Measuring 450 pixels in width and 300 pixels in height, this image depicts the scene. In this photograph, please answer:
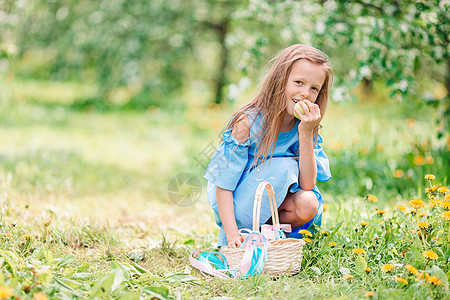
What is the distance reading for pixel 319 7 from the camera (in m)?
3.34

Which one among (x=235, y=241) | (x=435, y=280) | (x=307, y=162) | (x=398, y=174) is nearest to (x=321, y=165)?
(x=307, y=162)

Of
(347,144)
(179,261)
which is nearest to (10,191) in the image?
(179,261)

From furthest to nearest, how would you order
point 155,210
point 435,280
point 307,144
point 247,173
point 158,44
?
point 158,44 → point 155,210 → point 247,173 → point 307,144 → point 435,280

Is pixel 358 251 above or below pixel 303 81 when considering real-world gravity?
below

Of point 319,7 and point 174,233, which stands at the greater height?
point 319,7

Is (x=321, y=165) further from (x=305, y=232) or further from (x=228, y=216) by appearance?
(x=228, y=216)

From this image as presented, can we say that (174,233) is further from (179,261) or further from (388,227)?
(388,227)

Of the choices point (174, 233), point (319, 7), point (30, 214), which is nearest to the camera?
point (30, 214)

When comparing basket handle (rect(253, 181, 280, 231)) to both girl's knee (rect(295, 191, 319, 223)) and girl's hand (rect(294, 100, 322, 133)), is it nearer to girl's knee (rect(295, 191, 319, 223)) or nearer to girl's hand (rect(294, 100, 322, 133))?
girl's knee (rect(295, 191, 319, 223))

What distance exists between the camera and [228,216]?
2.12m

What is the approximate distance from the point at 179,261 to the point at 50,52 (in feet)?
20.6

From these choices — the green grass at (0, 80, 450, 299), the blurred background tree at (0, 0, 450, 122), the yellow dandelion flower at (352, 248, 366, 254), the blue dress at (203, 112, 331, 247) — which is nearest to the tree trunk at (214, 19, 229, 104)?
the blurred background tree at (0, 0, 450, 122)

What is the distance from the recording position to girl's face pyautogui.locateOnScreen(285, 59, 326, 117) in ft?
6.93

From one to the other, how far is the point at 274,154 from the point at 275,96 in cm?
28
